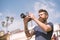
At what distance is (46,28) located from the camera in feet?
3.61

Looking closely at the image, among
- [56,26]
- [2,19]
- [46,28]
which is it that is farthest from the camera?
[2,19]

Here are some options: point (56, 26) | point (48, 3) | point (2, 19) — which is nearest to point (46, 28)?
point (56, 26)

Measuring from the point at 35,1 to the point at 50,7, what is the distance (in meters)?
0.17

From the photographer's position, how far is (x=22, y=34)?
1653mm

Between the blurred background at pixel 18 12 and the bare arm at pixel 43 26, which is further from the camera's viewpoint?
the blurred background at pixel 18 12

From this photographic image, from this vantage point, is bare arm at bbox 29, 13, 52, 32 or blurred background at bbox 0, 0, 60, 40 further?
blurred background at bbox 0, 0, 60, 40

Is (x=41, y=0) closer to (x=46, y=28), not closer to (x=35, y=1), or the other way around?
(x=35, y=1)

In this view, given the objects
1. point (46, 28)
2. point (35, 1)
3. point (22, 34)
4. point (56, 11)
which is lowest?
point (22, 34)

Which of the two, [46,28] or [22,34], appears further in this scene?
[22,34]

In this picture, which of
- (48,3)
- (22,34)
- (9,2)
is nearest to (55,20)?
(48,3)

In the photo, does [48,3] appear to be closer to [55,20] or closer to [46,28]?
[55,20]

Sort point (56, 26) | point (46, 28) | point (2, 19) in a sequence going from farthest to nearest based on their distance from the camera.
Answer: point (2, 19)
point (56, 26)
point (46, 28)

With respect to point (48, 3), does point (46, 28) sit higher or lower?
lower

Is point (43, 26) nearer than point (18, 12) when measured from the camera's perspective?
Yes
